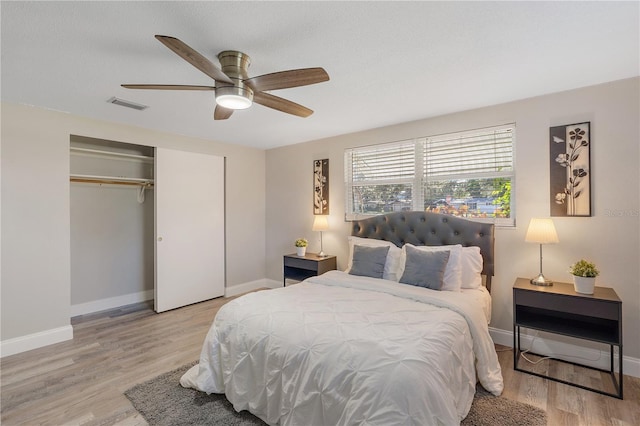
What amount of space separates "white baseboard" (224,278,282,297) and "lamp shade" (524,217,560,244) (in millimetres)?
3578

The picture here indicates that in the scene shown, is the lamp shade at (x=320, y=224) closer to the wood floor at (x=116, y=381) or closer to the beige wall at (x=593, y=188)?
the beige wall at (x=593, y=188)

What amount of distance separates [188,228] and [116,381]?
2.15 metres

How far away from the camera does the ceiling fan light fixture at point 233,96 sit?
191 cm

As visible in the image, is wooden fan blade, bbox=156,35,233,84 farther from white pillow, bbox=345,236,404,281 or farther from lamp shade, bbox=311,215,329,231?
lamp shade, bbox=311,215,329,231

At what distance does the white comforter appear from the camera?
1.38 meters

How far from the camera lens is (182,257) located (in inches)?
164

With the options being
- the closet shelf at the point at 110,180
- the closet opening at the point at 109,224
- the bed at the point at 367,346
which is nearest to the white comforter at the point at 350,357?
the bed at the point at 367,346

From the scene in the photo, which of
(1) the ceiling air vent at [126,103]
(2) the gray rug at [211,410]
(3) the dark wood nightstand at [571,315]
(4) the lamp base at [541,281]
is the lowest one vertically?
(2) the gray rug at [211,410]

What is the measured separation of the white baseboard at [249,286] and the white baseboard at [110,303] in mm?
1202

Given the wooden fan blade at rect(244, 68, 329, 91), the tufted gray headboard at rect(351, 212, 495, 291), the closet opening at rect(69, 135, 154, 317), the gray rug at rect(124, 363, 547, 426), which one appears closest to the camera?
the wooden fan blade at rect(244, 68, 329, 91)

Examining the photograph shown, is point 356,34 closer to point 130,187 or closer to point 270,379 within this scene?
point 270,379

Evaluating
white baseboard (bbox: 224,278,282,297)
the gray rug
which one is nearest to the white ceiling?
the gray rug

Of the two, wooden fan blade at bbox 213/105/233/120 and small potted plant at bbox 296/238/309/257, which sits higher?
wooden fan blade at bbox 213/105/233/120

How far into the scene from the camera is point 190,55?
61.0 inches
